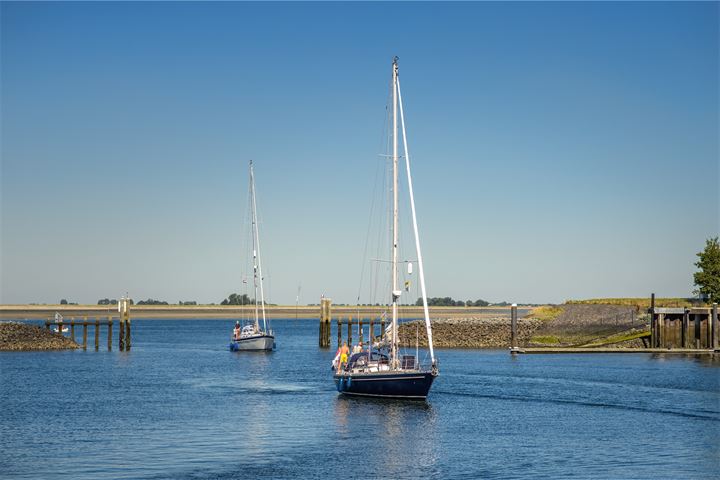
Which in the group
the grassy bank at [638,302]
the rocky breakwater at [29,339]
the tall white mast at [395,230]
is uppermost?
the tall white mast at [395,230]

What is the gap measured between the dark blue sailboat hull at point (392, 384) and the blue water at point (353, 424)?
73cm

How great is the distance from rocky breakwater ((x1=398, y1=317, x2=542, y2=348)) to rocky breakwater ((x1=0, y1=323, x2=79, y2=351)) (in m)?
38.6

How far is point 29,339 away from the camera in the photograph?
10206cm

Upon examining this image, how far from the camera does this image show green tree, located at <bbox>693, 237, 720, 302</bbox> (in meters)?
114

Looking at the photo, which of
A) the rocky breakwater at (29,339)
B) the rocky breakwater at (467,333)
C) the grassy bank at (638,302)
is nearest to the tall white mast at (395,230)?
the rocky breakwater at (467,333)

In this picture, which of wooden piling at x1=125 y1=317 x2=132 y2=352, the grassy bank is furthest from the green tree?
wooden piling at x1=125 y1=317 x2=132 y2=352

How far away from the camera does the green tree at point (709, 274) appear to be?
11438 centimetres

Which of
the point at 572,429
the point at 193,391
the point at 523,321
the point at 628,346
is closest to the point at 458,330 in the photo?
the point at 523,321

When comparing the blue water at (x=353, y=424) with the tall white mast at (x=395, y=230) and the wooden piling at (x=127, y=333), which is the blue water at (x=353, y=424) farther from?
the wooden piling at (x=127, y=333)

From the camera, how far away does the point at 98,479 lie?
34.2m

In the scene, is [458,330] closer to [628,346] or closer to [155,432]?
[628,346]

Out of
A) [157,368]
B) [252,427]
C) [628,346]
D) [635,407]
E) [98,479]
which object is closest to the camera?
[98,479]

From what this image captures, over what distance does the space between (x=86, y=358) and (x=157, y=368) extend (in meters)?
13.4

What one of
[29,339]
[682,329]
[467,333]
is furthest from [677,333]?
[29,339]
